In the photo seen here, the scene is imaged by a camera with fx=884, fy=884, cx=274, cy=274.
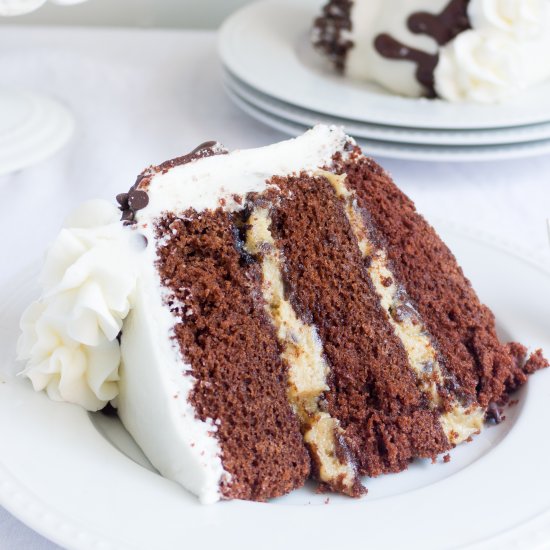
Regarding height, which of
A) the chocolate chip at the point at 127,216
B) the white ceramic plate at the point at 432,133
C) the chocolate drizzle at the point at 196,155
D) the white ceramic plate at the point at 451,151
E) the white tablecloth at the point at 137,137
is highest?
the chocolate drizzle at the point at 196,155

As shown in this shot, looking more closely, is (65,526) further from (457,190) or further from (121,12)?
(121,12)

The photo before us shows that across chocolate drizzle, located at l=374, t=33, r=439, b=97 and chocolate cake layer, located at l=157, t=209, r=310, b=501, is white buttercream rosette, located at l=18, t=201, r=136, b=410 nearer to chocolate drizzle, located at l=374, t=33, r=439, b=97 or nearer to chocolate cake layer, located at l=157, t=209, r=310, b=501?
chocolate cake layer, located at l=157, t=209, r=310, b=501

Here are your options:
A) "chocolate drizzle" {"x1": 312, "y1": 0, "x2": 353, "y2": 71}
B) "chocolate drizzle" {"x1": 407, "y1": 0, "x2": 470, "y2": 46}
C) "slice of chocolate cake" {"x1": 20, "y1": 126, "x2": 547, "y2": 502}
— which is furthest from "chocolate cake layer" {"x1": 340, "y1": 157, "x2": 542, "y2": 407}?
"chocolate drizzle" {"x1": 312, "y1": 0, "x2": 353, "y2": 71}

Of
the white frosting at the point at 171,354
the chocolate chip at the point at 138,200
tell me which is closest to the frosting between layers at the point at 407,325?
the white frosting at the point at 171,354

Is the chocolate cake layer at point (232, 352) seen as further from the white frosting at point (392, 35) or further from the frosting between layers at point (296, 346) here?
the white frosting at point (392, 35)

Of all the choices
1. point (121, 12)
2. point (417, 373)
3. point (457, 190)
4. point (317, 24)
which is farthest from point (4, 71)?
point (417, 373)

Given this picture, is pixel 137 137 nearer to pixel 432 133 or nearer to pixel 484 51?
pixel 432 133

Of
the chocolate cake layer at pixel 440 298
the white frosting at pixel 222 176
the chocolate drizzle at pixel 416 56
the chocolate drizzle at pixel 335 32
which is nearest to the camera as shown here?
the white frosting at pixel 222 176
